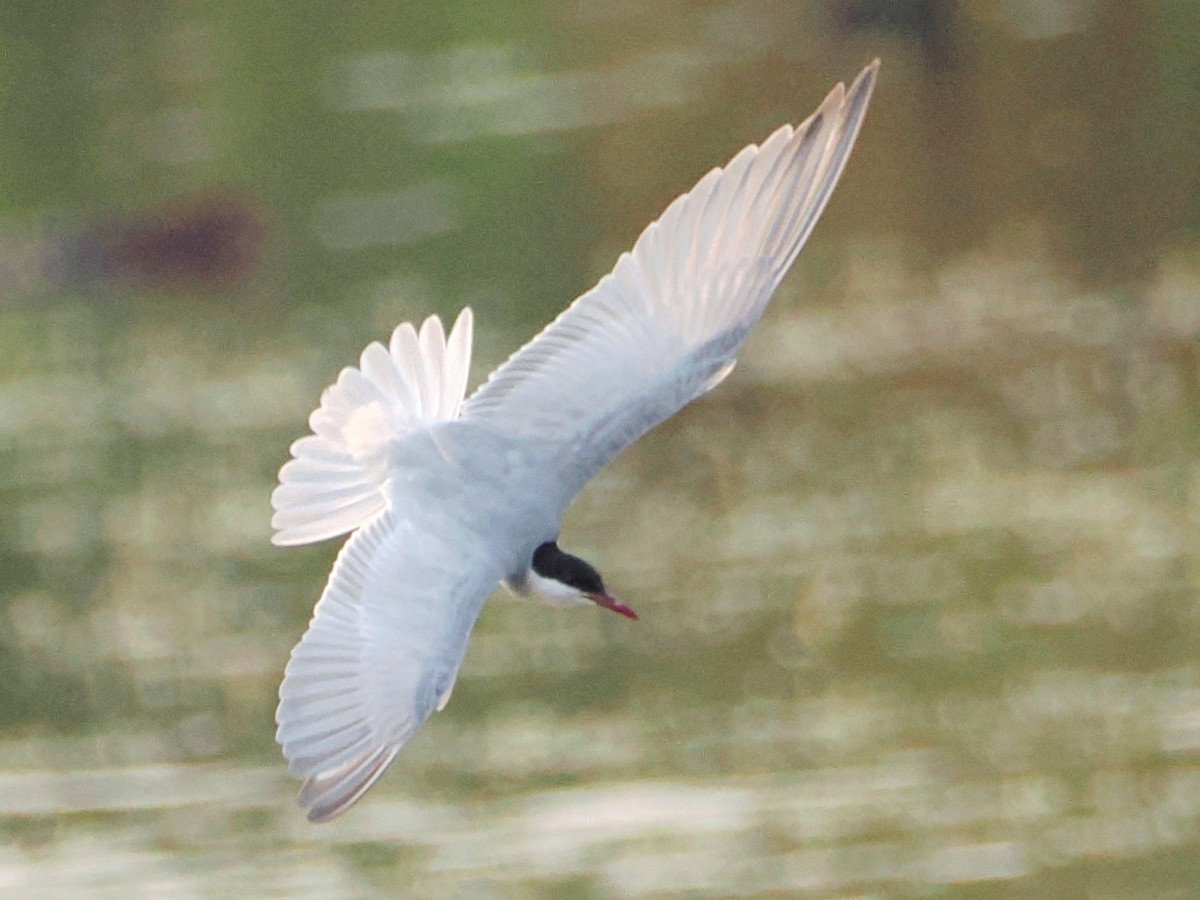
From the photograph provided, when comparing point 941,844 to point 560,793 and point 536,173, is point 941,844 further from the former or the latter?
point 536,173

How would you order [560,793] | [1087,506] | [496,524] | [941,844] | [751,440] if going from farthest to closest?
1. [751,440]
2. [1087,506]
3. [560,793]
4. [941,844]
5. [496,524]

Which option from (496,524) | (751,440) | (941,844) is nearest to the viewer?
(496,524)

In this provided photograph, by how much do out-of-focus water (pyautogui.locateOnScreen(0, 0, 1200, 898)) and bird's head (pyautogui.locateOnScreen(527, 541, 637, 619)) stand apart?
1442mm

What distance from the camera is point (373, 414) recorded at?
288 inches

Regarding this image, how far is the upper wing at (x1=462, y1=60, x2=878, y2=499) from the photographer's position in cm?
717

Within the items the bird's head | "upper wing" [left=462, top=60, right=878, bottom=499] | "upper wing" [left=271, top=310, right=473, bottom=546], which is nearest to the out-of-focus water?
the bird's head

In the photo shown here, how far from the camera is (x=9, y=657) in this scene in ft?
36.1

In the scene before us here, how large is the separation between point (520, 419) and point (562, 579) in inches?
17.3

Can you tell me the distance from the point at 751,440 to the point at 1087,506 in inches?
58.0

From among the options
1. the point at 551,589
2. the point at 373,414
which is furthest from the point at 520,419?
the point at 551,589

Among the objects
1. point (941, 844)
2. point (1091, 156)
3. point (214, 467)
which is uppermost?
point (1091, 156)

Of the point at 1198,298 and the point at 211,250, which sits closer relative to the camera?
the point at 1198,298

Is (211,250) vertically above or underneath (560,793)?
above

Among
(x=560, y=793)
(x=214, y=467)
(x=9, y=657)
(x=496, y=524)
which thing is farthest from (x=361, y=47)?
(x=496, y=524)
